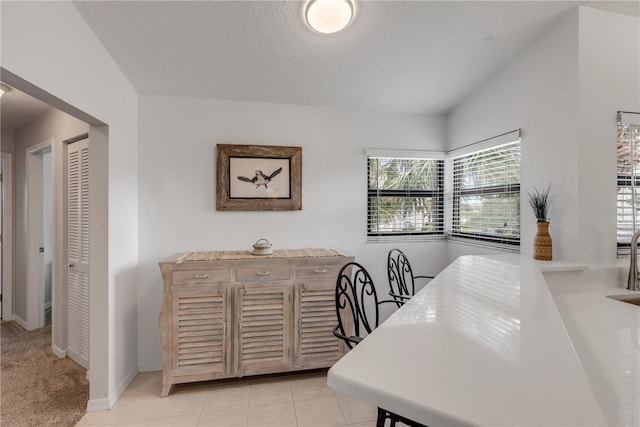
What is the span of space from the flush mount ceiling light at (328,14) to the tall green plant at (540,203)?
1.78 meters

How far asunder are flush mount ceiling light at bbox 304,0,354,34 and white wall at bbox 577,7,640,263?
1.55m

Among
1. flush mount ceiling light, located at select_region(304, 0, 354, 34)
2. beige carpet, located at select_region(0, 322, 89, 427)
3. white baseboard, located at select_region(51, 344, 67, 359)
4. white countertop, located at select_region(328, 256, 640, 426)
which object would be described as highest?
flush mount ceiling light, located at select_region(304, 0, 354, 34)

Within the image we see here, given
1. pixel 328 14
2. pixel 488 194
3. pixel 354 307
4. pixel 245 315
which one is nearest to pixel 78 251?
pixel 245 315

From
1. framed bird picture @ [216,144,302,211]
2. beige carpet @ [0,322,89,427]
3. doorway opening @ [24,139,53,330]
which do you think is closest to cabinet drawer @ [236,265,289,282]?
framed bird picture @ [216,144,302,211]

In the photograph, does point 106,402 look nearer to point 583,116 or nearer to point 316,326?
point 316,326

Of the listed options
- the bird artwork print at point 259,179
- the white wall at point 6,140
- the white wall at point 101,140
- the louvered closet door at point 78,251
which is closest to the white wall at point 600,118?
the bird artwork print at point 259,179

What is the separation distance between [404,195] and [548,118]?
1392 mm

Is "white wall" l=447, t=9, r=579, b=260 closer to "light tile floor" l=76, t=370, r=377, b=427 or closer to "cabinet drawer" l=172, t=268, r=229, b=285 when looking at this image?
"light tile floor" l=76, t=370, r=377, b=427

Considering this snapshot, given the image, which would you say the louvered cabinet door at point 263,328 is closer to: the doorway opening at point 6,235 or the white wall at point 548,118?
the white wall at point 548,118

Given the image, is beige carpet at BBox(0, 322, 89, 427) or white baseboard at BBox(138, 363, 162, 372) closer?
beige carpet at BBox(0, 322, 89, 427)

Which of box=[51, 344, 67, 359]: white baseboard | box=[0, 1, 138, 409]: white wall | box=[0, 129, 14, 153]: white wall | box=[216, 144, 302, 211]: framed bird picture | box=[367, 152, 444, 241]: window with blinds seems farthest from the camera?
box=[0, 129, 14, 153]: white wall

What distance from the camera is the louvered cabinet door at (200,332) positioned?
2.38 metres

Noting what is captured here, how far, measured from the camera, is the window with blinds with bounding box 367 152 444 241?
10.6 ft

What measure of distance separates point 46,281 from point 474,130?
5.28 m
